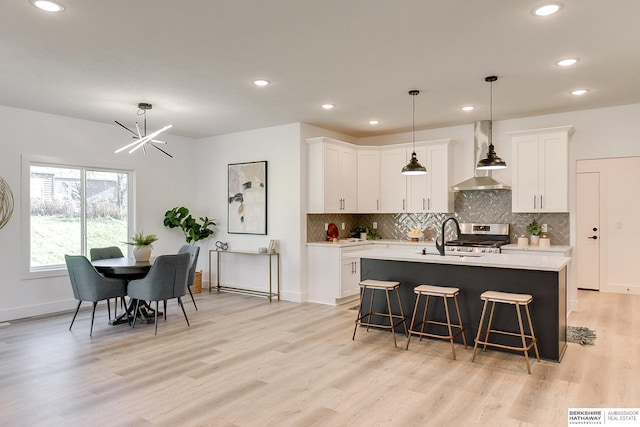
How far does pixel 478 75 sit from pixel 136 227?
5.51 m

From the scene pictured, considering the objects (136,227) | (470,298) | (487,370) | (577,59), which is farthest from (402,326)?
(136,227)

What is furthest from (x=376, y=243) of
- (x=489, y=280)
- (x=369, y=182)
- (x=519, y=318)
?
(x=519, y=318)

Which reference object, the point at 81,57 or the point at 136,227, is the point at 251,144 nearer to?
the point at 136,227

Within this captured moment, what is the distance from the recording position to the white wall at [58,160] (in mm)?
5504

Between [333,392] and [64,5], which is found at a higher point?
[64,5]

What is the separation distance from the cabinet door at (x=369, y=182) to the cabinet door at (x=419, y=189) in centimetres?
56

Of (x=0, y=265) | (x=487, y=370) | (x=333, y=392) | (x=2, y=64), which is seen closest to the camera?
(x=333, y=392)

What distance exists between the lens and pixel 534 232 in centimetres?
613

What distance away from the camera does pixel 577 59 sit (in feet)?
12.7

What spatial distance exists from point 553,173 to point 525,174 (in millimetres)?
344

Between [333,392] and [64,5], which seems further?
[333,392]

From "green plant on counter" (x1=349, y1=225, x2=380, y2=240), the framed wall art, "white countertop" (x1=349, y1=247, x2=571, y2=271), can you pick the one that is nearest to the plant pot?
the framed wall art

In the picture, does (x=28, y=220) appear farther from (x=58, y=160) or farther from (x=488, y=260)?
(x=488, y=260)

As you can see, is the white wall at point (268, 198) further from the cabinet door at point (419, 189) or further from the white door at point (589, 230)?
the white door at point (589, 230)
